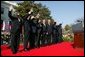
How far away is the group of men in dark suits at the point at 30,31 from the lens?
11.7 meters

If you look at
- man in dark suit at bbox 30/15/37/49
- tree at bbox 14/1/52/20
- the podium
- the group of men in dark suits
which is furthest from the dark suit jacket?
tree at bbox 14/1/52/20

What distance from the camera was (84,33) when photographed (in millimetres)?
12555

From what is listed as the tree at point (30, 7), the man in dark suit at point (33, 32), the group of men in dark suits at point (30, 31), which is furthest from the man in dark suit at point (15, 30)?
the tree at point (30, 7)

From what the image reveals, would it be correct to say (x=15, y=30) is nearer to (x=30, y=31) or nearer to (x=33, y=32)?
(x=30, y=31)

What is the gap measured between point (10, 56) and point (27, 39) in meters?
2.77

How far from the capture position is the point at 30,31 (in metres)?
13.0

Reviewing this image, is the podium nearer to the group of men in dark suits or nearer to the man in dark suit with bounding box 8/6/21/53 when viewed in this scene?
the group of men in dark suits

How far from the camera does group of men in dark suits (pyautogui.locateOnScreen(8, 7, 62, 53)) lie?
11.7 m

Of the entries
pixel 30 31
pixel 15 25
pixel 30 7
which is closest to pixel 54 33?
pixel 30 31

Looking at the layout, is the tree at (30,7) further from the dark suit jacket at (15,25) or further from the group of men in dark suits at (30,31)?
the dark suit jacket at (15,25)

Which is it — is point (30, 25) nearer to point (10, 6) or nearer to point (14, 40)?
point (14, 40)

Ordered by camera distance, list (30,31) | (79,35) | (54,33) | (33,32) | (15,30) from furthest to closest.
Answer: (54,33) → (33,32) → (79,35) → (30,31) → (15,30)

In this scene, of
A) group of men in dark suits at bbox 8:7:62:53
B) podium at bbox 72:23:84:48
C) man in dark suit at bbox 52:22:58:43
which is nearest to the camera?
group of men in dark suits at bbox 8:7:62:53

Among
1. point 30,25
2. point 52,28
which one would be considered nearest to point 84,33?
point 30,25
